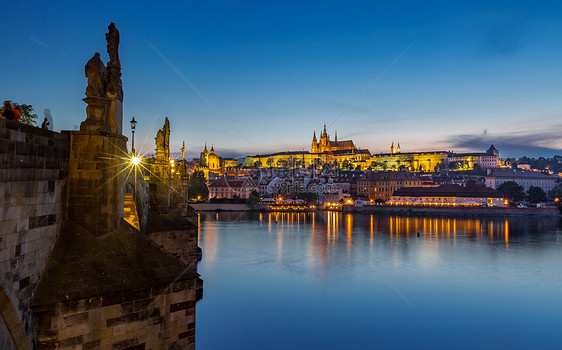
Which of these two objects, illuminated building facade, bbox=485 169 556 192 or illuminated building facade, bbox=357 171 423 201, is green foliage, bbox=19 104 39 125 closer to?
illuminated building facade, bbox=357 171 423 201

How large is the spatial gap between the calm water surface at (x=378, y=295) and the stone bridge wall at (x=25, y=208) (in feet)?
34.2

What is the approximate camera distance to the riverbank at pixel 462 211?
259 ft

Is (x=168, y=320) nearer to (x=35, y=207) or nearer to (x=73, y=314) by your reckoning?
(x=73, y=314)

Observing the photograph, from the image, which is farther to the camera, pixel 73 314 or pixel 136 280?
pixel 136 280

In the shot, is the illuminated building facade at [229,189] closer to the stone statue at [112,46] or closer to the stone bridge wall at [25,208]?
Answer: the stone statue at [112,46]

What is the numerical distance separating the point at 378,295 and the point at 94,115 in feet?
62.6

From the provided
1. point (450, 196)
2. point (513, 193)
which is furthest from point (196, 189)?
point (513, 193)

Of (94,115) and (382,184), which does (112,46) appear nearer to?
(94,115)

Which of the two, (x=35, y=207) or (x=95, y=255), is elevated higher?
(x=35, y=207)

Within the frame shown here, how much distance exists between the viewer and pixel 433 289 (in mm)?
24031

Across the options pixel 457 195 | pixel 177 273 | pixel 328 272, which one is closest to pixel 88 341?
pixel 177 273

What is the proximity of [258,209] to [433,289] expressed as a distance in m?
67.1

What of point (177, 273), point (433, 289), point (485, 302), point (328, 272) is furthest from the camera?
point (328, 272)

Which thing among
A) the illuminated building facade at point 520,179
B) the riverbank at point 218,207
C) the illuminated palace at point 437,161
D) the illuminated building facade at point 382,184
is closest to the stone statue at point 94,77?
the riverbank at point 218,207
